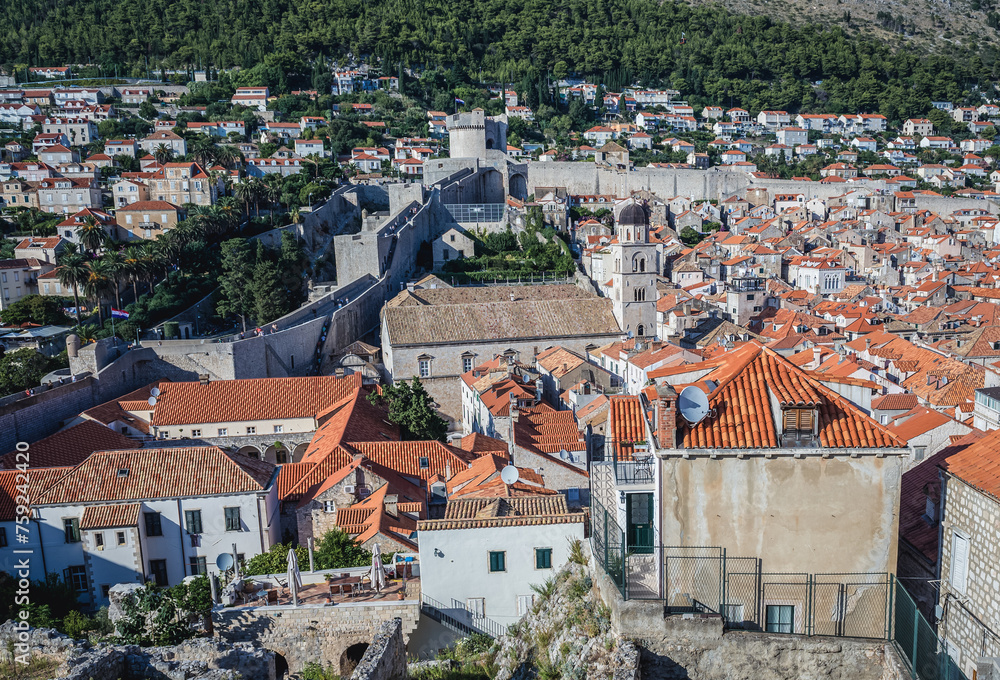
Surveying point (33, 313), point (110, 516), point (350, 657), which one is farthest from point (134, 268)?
point (350, 657)

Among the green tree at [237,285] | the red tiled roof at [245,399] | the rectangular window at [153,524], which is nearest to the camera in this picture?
the rectangular window at [153,524]

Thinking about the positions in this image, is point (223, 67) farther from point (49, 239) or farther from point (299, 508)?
point (299, 508)

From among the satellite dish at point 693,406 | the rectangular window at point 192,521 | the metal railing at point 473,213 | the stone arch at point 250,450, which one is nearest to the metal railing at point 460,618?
the rectangular window at point 192,521

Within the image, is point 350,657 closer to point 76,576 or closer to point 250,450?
point 76,576

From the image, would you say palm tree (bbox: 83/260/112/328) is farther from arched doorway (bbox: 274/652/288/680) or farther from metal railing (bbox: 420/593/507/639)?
metal railing (bbox: 420/593/507/639)

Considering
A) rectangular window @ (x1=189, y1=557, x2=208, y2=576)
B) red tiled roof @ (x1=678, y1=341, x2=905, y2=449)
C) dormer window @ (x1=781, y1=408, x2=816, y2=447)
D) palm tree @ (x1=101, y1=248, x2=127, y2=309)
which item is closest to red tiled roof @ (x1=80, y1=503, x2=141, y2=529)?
rectangular window @ (x1=189, y1=557, x2=208, y2=576)

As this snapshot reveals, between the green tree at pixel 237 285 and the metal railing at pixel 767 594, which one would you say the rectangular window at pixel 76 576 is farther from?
the green tree at pixel 237 285
